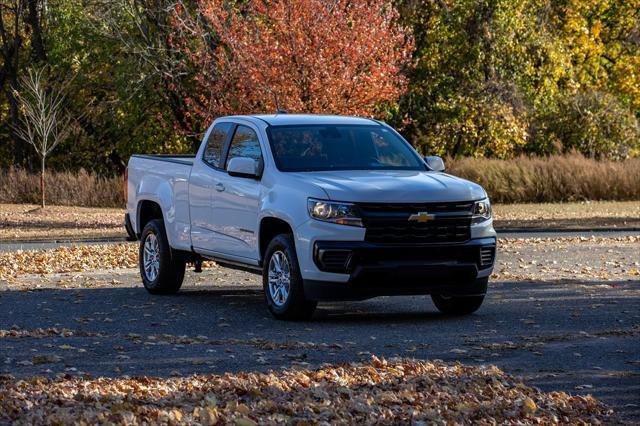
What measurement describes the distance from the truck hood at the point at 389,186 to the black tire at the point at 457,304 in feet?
3.68

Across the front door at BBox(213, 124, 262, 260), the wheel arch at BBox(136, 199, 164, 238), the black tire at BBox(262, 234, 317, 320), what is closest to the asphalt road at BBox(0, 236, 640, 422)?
the black tire at BBox(262, 234, 317, 320)

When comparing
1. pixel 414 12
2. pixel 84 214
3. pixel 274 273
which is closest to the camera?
pixel 274 273

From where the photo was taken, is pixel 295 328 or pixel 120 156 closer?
pixel 295 328

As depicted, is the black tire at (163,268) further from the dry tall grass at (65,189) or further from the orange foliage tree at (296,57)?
the dry tall grass at (65,189)

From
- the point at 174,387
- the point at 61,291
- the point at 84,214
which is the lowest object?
the point at 84,214

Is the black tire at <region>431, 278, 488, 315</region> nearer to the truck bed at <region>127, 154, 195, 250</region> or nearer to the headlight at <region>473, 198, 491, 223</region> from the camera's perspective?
the headlight at <region>473, 198, 491, 223</region>

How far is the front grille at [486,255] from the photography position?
40.9 ft

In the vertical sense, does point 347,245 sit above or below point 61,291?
above

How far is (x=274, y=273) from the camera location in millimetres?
12602

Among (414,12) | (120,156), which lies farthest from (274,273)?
(120,156)

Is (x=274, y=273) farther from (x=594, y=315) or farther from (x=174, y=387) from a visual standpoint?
(x=174, y=387)

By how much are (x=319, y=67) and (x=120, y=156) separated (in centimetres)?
1701

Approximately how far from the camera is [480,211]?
12.4 metres

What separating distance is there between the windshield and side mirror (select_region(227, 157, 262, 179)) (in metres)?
0.21
